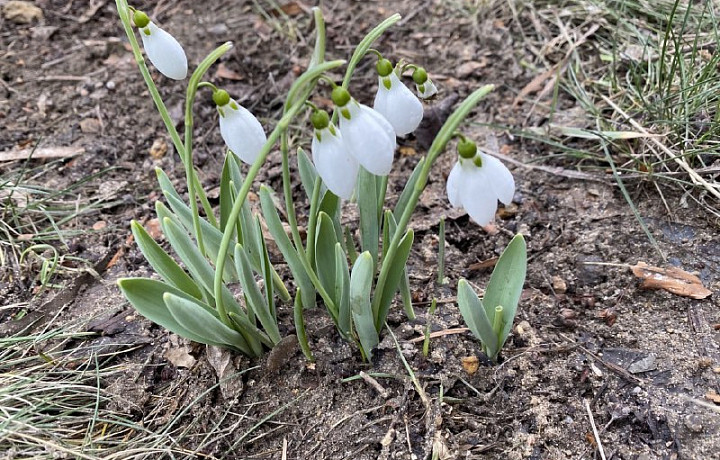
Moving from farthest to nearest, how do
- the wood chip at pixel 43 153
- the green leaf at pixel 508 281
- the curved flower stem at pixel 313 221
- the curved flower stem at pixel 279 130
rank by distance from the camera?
the wood chip at pixel 43 153
the green leaf at pixel 508 281
the curved flower stem at pixel 313 221
the curved flower stem at pixel 279 130

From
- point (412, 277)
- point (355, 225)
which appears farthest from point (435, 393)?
point (355, 225)

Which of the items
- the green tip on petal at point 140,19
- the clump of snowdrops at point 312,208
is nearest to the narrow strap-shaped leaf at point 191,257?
the clump of snowdrops at point 312,208

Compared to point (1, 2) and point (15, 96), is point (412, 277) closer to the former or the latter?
point (15, 96)

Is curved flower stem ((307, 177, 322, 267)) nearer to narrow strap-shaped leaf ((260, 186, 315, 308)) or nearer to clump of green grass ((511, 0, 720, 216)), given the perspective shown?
narrow strap-shaped leaf ((260, 186, 315, 308))

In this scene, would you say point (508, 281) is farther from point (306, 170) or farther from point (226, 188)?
point (226, 188)

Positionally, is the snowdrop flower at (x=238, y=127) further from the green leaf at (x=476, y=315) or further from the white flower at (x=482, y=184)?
the green leaf at (x=476, y=315)
